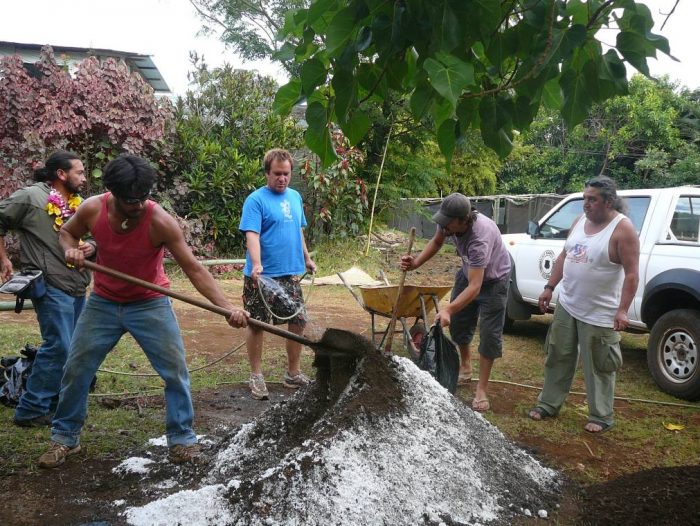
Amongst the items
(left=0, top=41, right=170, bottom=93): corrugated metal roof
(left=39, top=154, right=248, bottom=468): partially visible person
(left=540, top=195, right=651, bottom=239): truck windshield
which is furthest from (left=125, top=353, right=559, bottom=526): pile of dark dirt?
(left=0, top=41, right=170, bottom=93): corrugated metal roof

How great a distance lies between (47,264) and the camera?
13.7 feet

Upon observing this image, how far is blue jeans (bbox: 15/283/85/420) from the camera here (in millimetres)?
4188

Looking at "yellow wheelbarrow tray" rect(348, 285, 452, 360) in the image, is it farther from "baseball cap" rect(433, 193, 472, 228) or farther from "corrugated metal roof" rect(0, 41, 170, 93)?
"corrugated metal roof" rect(0, 41, 170, 93)

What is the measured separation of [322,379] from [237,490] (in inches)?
40.3

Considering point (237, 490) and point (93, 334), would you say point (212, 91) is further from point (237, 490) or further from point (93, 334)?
point (237, 490)

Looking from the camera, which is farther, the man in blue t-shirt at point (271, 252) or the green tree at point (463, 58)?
→ the man in blue t-shirt at point (271, 252)

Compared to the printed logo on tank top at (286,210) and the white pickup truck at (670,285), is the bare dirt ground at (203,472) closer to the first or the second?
the white pickup truck at (670,285)

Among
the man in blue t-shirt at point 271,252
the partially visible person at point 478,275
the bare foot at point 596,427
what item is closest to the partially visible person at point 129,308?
the man in blue t-shirt at point 271,252

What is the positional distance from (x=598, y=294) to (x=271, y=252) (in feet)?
8.41

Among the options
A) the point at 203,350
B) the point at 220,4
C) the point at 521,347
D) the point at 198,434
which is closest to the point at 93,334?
the point at 198,434

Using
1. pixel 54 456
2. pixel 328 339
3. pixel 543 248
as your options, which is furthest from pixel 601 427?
pixel 54 456

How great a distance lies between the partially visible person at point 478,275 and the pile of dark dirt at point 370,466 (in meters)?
1.03

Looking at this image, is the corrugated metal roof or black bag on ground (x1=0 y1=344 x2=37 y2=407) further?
the corrugated metal roof

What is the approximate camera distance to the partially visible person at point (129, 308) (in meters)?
3.55
